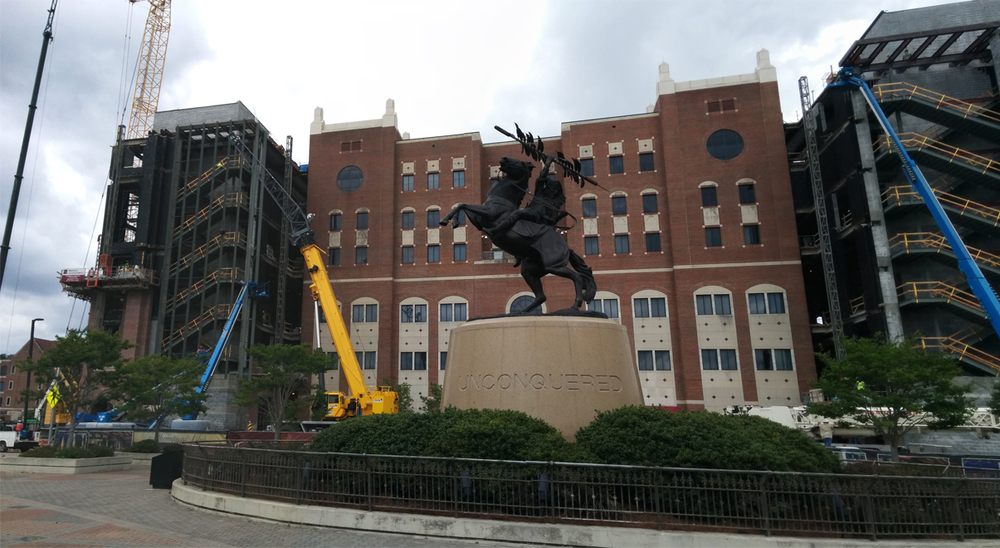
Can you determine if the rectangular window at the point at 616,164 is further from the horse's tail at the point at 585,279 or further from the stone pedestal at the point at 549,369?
the stone pedestal at the point at 549,369

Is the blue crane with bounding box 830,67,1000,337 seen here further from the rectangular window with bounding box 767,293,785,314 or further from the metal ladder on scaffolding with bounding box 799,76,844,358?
the rectangular window with bounding box 767,293,785,314

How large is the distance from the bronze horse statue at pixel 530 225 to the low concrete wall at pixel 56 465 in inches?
728

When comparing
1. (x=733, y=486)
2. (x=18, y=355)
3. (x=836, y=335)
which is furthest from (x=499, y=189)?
(x=18, y=355)

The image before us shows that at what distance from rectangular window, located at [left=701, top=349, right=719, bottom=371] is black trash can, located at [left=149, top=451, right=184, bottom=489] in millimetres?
37219

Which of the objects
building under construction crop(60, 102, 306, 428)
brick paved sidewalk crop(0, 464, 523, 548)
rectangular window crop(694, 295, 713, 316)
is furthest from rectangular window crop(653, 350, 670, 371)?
brick paved sidewalk crop(0, 464, 523, 548)

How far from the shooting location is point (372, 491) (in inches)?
402

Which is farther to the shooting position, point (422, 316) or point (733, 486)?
point (422, 316)

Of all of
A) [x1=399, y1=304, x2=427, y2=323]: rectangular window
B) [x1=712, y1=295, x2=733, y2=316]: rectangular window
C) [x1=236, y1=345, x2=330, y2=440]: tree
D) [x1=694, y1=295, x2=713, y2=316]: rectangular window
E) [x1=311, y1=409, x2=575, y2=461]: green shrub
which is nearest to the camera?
[x1=311, y1=409, x2=575, y2=461]: green shrub

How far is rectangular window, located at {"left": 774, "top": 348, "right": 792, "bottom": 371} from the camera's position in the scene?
4319 cm

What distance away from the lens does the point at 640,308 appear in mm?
47344

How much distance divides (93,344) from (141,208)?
88.4 feet

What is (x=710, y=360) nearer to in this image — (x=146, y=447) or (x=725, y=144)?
(x=725, y=144)

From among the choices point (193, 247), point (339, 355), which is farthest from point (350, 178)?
point (339, 355)

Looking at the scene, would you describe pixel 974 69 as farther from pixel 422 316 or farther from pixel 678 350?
pixel 422 316
